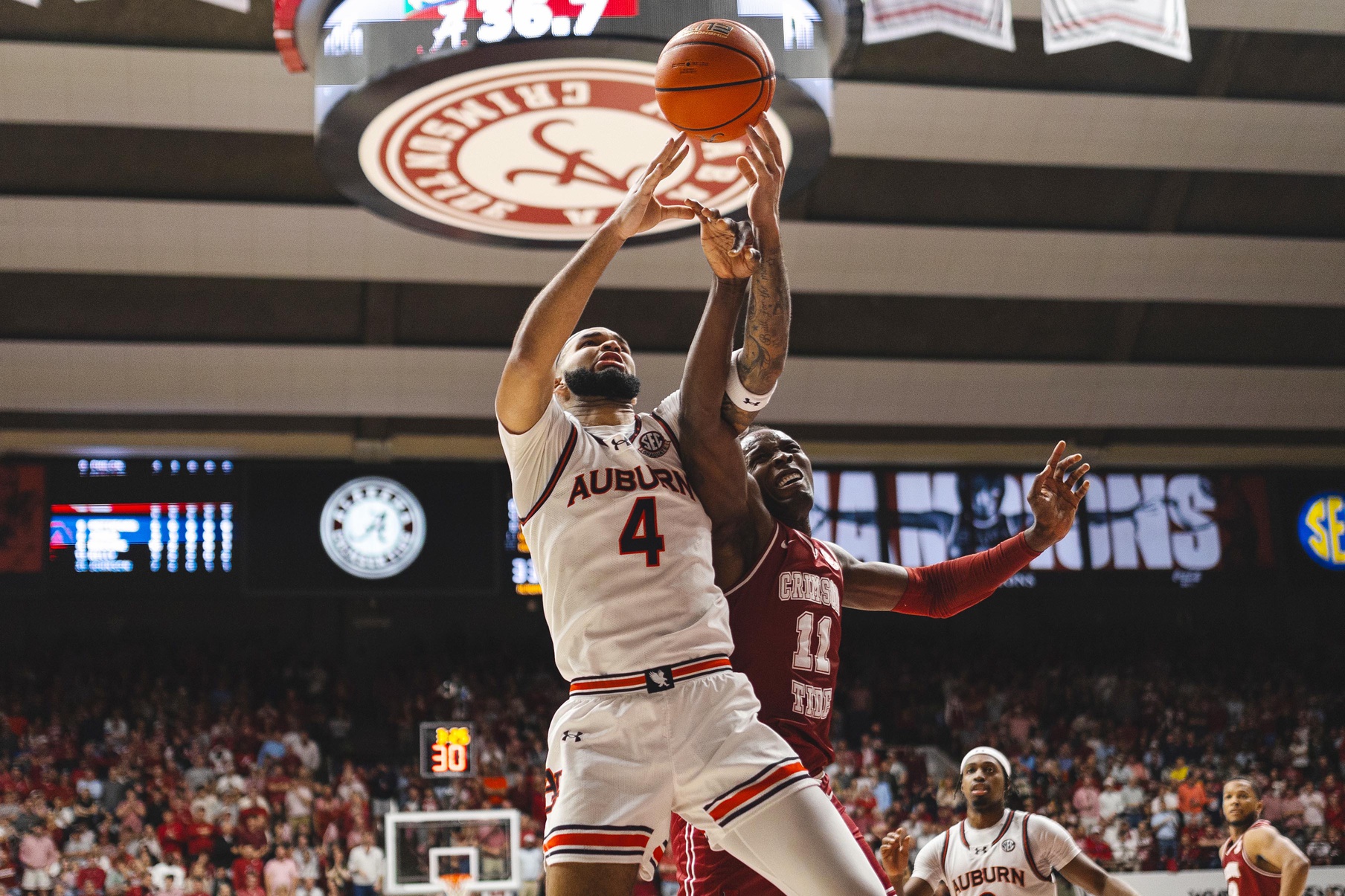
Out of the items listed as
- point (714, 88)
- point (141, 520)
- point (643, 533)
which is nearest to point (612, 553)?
point (643, 533)

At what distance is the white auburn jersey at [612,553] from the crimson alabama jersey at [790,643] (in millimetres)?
497

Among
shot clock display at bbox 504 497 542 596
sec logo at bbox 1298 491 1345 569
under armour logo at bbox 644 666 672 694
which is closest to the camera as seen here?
under armour logo at bbox 644 666 672 694

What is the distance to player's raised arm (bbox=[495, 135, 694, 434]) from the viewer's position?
363 cm

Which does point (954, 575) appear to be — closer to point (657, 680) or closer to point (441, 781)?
point (657, 680)

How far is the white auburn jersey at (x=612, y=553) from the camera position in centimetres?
369

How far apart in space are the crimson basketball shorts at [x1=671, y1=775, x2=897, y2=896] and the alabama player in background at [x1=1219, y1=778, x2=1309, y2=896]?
4.47 m

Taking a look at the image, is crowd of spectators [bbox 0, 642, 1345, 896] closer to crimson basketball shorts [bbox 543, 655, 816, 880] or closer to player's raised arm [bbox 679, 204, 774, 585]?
player's raised arm [bbox 679, 204, 774, 585]

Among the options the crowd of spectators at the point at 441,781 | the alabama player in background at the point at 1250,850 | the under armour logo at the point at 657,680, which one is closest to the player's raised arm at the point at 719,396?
the under armour logo at the point at 657,680

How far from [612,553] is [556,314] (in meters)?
0.70

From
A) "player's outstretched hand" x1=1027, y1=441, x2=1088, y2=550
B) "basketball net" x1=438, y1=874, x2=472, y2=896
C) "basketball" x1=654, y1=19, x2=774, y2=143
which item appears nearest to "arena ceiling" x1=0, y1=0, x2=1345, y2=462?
"basketball net" x1=438, y1=874, x2=472, y2=896

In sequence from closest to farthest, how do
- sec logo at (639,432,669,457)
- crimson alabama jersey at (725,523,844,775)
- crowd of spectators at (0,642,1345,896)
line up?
1. sec logo at (639,432,669,457)
2. crimson alabama jersey at (725,523,844,775)
3. crowd of spectators at (0,642,1345,896)

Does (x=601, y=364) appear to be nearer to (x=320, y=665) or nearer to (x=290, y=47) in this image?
(x=290, y=47)

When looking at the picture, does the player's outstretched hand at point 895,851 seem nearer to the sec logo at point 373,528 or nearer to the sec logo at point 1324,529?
the sec logo at point 373,528

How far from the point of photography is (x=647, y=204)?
3.77 metres
